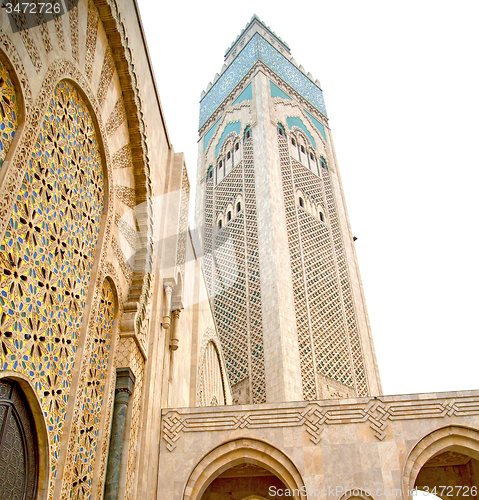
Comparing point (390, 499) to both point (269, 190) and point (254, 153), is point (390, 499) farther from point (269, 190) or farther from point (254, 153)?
point (254, 153)

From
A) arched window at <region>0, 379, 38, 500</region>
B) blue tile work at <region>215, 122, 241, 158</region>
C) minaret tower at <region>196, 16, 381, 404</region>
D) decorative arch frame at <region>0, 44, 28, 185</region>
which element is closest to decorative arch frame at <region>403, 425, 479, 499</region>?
arched window at <region>0, 379, 38, 500</region>

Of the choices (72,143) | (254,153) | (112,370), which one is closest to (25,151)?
(72,143)

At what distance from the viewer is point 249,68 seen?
14.0 metres

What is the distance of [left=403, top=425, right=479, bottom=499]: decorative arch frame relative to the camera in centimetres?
446

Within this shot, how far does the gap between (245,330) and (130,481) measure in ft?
19.1

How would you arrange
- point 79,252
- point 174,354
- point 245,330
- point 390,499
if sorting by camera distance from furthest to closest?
point 245,330 → point 174,354 → point 390,499 → point 79,252

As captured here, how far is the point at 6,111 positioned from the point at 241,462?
3604mm

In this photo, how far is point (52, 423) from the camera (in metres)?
3.12

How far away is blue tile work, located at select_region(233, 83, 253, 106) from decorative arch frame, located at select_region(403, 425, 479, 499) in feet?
34.5

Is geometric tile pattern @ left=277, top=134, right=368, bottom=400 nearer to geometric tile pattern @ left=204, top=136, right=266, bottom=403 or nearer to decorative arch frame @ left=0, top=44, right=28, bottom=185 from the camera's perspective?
geometric tile pattern @ left=204, top=136, right=266, bottom=403

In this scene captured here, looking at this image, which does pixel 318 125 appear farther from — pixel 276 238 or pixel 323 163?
pixel 276 238

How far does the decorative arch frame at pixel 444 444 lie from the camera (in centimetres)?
446

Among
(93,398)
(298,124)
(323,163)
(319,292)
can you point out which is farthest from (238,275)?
(93,398)

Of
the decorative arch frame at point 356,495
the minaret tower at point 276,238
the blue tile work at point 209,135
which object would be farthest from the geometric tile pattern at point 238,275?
the decorative arch frame at point 356,495
